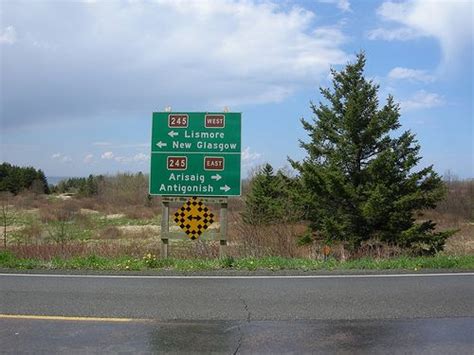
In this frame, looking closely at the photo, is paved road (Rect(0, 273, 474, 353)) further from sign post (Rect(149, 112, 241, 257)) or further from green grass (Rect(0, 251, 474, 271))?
sign post (Rect(149, 112, 241, 257))

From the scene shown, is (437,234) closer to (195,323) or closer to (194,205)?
(194,205)

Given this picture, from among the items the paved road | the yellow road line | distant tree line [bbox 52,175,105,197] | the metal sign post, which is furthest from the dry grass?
the yellow road line

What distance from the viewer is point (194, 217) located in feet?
44.8

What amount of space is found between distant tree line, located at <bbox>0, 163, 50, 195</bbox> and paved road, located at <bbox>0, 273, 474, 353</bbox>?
89.7m

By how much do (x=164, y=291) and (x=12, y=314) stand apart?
2361 millimetres

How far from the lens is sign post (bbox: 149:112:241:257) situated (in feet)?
44.3

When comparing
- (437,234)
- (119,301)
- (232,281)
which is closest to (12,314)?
(119,301)

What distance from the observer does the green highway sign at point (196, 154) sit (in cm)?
1351

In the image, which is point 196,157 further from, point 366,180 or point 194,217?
point 366,180

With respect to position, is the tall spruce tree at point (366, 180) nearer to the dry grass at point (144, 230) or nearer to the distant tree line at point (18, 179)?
the dry grass at point (144, 230)

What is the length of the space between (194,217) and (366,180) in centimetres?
1374

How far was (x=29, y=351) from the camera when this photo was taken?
5395 millimetres

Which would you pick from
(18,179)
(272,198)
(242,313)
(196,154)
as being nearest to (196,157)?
(196,154)

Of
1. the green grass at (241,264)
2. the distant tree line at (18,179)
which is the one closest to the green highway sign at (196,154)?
the green grass at (241,264)
